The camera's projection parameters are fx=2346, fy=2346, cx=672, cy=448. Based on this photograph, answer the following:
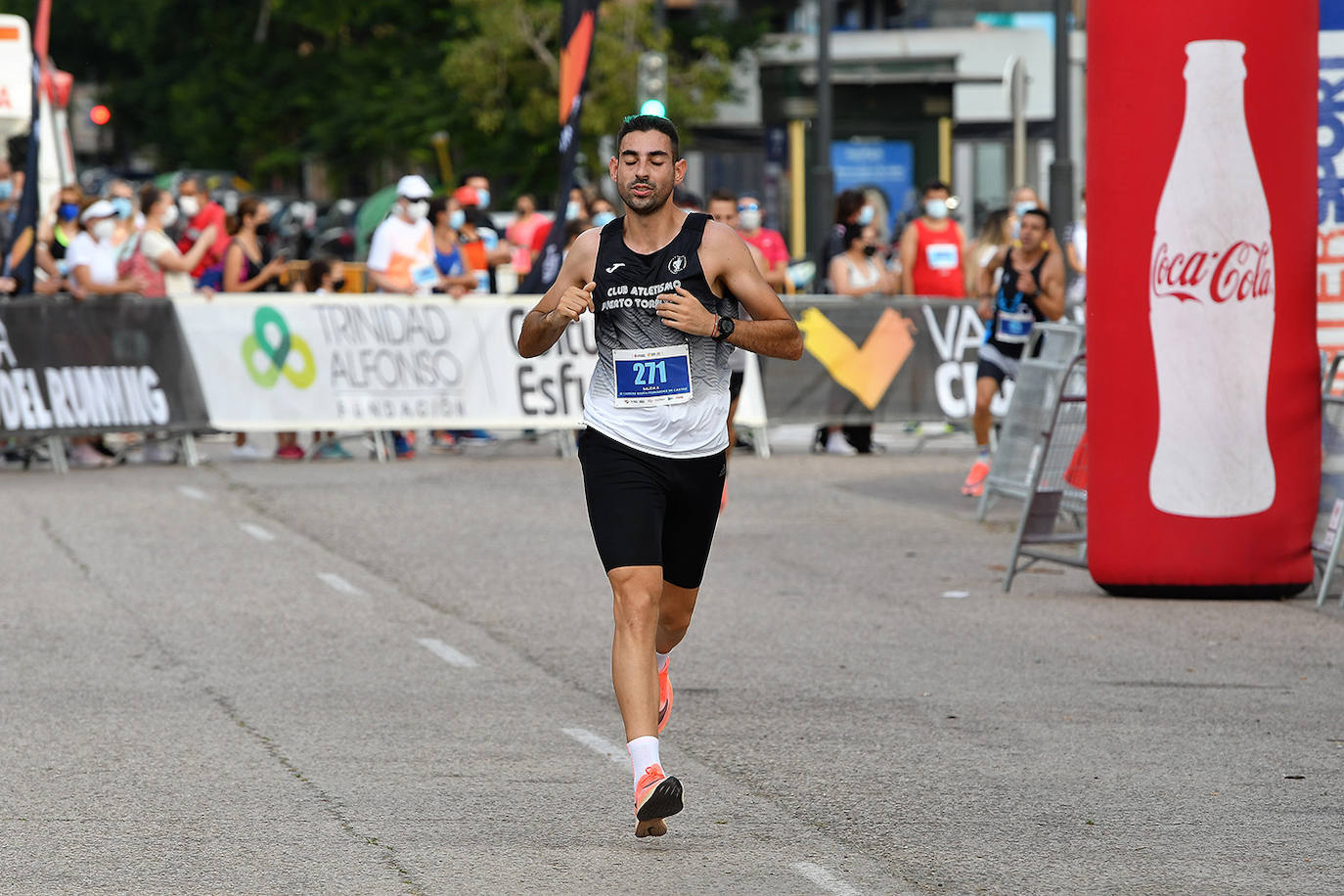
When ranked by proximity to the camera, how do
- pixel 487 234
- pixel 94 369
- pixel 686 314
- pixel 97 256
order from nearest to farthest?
pixel 686 314 → pixel 94 369 → pixel 97 256 → pixel 487 234

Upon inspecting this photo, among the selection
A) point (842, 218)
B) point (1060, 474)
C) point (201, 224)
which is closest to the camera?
point (1060, 474)

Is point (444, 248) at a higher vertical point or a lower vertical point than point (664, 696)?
higher

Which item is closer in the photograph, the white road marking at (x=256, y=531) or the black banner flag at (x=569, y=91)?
the white road marking at (x=256, y=531)

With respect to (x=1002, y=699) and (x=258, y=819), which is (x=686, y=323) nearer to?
(x=258, y=819)

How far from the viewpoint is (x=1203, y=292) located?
10.8m

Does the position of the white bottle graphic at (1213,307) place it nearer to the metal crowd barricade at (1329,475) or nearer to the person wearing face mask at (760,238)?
the metal crowd barricade at (1329,475)

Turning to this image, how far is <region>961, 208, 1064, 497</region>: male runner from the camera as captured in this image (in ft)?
50.0

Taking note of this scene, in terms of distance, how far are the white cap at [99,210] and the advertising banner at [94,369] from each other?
76cm

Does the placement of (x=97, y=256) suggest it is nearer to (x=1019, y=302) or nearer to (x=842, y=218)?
(x=842, y=218)

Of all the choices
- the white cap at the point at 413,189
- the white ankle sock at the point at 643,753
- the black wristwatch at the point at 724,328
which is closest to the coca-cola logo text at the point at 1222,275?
the black wristwatch at the point at 724,328

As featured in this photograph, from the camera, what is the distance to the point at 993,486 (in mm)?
13367

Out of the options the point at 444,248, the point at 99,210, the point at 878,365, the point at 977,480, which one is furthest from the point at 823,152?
the point at 977,480

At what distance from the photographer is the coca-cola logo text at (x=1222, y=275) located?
10805 millimetres

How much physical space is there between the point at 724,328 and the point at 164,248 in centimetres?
1279
